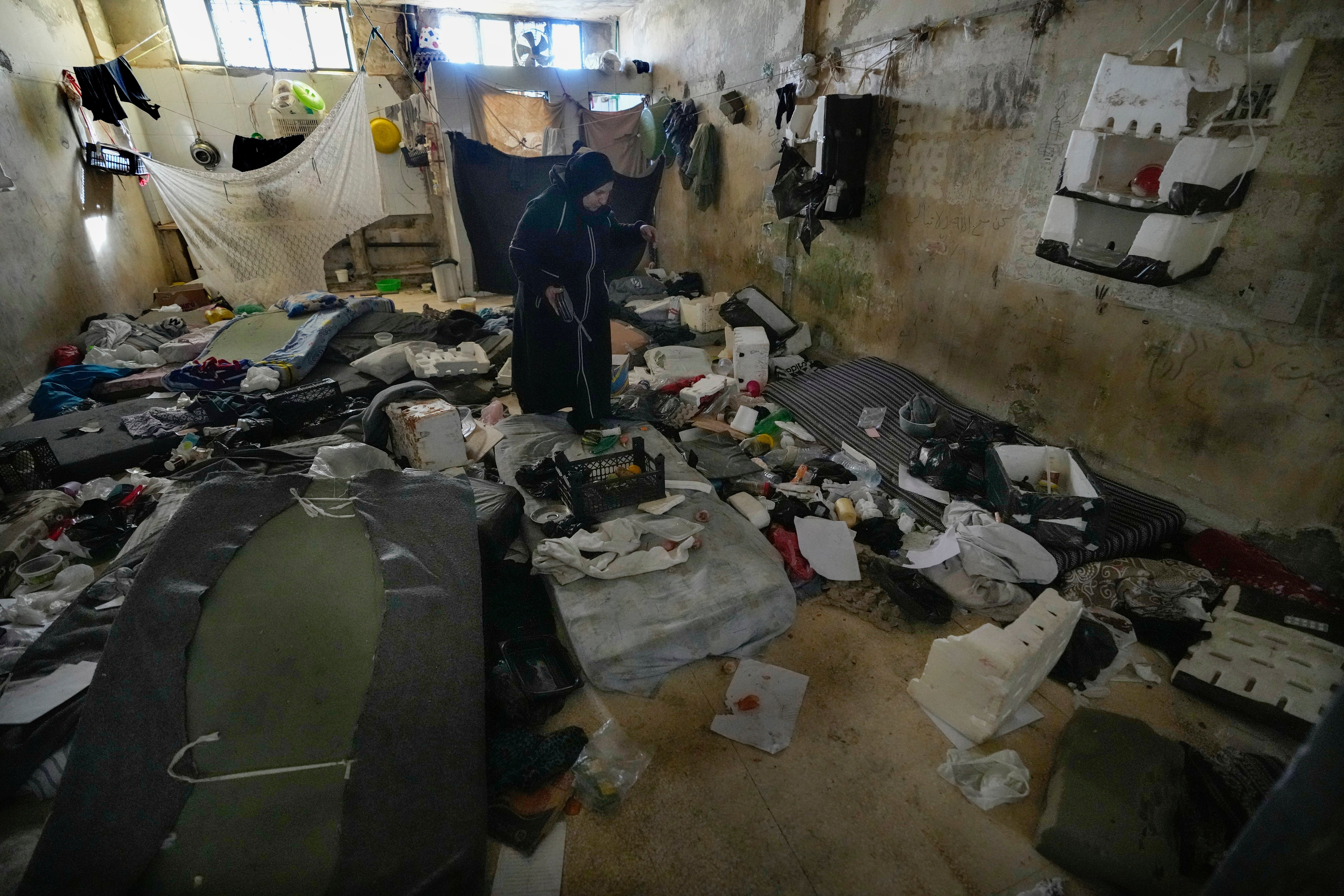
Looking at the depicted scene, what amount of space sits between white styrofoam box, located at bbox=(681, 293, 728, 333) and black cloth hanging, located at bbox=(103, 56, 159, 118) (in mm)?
5855

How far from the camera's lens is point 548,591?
96.0 inches

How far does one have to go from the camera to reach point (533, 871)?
1591 millimetres

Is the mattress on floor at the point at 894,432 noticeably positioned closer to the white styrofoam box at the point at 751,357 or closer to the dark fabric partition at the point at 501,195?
the white styrofoam box at the point at 751,357

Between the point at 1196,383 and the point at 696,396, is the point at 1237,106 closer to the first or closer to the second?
the point at 1196,383

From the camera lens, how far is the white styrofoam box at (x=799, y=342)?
5191mm

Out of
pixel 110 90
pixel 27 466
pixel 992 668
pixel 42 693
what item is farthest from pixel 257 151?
pixel 992 668

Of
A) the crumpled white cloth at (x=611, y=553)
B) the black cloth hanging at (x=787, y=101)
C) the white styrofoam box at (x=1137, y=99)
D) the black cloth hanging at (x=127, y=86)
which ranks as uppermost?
the black cloth hanging at (x=127, y=86)

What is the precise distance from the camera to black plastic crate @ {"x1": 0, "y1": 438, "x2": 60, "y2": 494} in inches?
120

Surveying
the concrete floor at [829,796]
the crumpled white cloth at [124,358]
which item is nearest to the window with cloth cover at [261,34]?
the crumpled white cloth at [124,358]

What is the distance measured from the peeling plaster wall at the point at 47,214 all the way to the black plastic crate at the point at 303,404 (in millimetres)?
2156

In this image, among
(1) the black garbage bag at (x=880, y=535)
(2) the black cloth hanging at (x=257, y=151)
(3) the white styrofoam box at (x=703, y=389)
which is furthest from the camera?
(2) the black cloth hanging at (x=257, y=151)

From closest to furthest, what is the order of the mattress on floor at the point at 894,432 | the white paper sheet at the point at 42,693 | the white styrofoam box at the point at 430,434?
the white paper sheet at the point at 42,693 < the mattress on floor at the point at 894,432 < the white styrofoam box at the point at 430,434

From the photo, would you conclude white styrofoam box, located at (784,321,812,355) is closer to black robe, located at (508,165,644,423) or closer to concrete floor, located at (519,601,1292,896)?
black robe, located at (508,165,644,423)

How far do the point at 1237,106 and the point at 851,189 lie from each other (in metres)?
2.24
